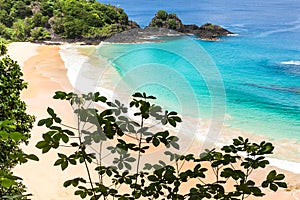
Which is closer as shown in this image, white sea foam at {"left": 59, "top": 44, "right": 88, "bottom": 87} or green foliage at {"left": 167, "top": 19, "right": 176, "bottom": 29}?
white sea foam at {"left": 59, "top": 44, "right": 88, "bottom": 87}

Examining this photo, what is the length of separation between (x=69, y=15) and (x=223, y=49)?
1318cm

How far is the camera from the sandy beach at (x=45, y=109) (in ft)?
20.4

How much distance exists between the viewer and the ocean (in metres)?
6.23

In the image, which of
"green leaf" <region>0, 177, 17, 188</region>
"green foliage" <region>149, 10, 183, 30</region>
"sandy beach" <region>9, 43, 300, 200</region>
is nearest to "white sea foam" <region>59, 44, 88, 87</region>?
"sandy beach" <region>9, 43, 300, 200</region>

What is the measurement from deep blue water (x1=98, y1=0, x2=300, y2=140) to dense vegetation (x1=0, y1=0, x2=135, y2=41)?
13.0 ft

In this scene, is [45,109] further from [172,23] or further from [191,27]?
[191,27]

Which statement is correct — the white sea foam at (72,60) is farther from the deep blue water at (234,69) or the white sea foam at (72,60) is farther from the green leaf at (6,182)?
the green leaf at (6,182)

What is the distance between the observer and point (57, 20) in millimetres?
30312

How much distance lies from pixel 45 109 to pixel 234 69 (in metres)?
12.6

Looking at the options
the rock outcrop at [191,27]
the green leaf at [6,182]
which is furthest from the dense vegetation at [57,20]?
the green leaf at [6,182]

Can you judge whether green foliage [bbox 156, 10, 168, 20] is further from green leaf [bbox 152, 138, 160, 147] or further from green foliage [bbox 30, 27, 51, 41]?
green leaf [bbox 152, 138, 160, 147]

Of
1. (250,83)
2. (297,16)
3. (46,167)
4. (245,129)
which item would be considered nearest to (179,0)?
(297,16)

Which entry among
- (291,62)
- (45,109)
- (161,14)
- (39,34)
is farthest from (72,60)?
→ (161,14)

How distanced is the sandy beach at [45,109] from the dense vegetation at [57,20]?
4.14 metres
